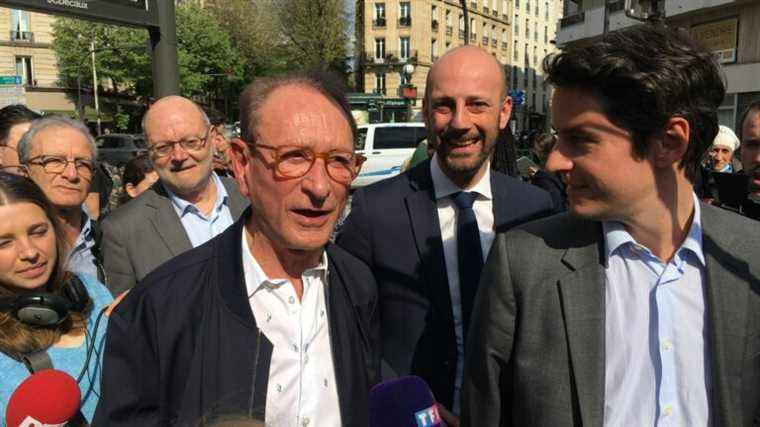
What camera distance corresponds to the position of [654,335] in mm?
1560

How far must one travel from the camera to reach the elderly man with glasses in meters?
Answer: 3.02

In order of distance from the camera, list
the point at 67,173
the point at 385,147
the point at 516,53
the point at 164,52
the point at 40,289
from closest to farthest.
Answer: the point at 40,289 < the point at 67,173 < the point at 164,52 < the point at 385,147 < the point at 516,53

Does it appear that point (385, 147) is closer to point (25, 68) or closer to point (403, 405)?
point (403, 405)

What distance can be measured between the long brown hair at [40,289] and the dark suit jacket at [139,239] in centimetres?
57

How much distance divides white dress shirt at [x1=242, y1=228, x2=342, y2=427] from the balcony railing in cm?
4727

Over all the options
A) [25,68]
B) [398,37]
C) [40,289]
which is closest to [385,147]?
[40,289]

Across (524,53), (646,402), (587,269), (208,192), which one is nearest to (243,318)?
(587,269)

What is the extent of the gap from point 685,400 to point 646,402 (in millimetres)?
97

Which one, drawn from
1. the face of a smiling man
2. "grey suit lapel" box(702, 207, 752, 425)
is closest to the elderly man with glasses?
the face of a smiling man

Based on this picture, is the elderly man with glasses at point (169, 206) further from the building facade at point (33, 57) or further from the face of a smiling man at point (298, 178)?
the building facade at point (33, 57)

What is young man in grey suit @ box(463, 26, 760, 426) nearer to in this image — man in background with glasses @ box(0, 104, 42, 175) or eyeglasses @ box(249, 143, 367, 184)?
eyeglasses @ box(249, 143, 367, 184)

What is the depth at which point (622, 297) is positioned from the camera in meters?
1.61

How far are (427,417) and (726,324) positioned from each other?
2.69 ft

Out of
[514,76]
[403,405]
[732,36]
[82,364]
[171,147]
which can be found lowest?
[82,364]
